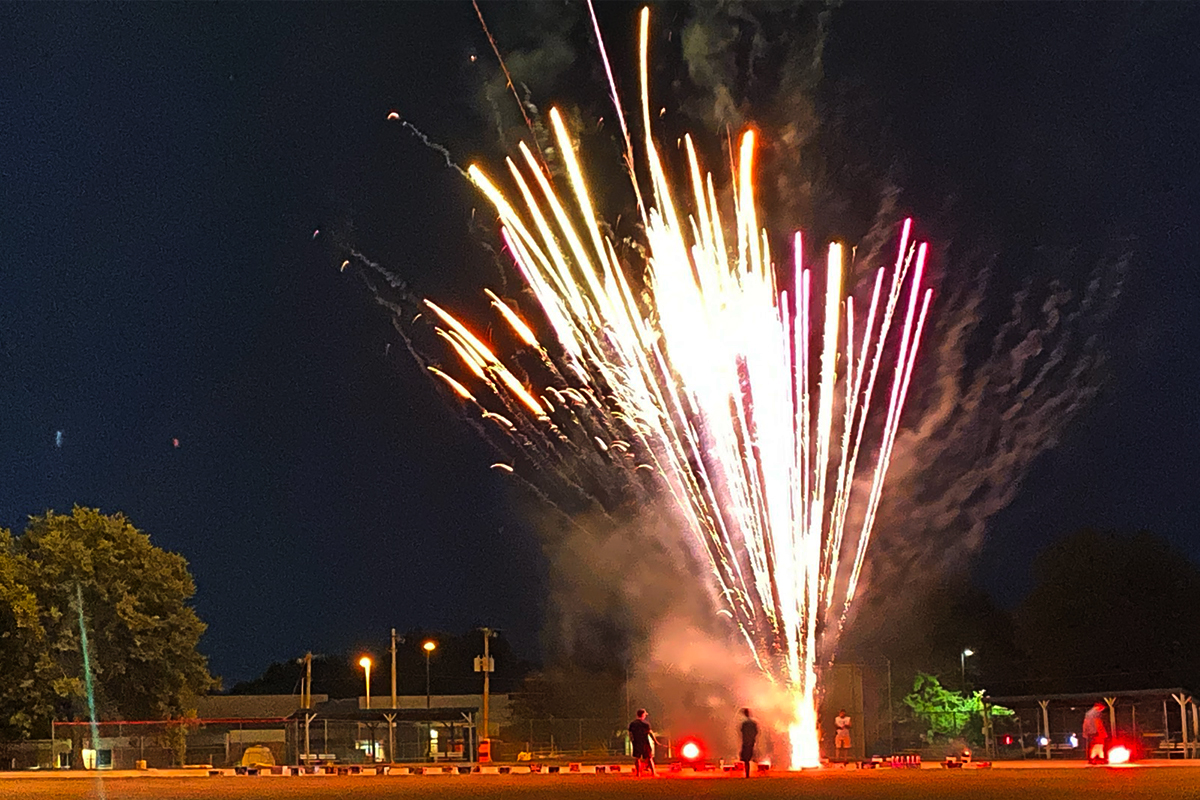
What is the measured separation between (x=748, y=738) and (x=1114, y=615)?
171 ft

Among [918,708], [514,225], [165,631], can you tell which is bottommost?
[918,708]

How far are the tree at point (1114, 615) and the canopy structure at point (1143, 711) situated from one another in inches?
911

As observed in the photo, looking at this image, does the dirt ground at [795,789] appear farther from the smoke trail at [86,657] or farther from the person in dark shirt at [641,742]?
the smoke trail at [86,657]

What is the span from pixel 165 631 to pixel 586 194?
123 ft

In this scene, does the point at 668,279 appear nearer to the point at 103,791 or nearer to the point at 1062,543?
the point at 103,791

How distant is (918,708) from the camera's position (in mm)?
84000

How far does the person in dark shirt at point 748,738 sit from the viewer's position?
91.5ft

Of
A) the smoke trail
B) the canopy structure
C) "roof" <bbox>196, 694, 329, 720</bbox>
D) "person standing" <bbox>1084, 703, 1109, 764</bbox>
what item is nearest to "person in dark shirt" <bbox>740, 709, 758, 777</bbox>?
"person standing" <bbox>1084, 703, 1109, 764</bbox>

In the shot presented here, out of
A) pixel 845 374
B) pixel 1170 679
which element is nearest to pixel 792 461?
pixel 845 374

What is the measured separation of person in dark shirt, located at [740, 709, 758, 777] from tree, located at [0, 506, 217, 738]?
33.0 meters

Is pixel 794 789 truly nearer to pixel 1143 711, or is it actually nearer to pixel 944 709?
pixel 1143 711

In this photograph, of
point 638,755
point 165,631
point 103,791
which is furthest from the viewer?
point 165,631

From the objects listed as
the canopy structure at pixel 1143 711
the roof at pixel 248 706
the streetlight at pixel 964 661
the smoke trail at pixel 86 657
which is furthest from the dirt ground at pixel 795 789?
the roof at pixel 248 706

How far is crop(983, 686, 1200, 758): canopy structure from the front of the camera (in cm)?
3909
